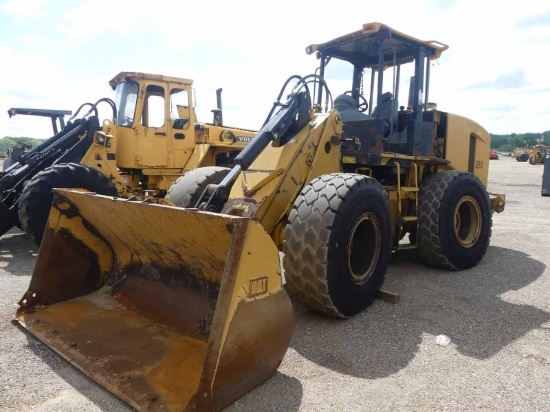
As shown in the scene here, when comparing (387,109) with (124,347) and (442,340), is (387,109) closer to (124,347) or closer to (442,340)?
(442,340)

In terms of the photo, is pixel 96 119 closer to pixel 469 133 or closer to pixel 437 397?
pixel 469 133

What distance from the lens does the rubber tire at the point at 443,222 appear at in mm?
5355

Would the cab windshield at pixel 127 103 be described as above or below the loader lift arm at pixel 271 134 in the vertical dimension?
above

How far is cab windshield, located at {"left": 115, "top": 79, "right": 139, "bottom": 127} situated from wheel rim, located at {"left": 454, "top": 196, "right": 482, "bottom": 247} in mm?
6446

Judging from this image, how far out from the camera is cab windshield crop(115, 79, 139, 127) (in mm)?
9039

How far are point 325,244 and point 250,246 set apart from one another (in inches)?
41.1

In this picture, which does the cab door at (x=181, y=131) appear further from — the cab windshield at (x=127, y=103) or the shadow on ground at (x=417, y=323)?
the shadow on ground at (x=417, y=323)

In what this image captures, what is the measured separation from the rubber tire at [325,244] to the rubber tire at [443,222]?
5.79 feet

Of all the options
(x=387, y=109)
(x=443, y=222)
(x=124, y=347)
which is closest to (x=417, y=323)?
(x=443, y=222)

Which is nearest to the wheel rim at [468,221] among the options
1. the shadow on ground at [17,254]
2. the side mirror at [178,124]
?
the shadow on ground at [17,254]

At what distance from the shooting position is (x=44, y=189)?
247 inches

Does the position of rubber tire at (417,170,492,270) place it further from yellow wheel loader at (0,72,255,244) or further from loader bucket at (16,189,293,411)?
yellow wheel loader at (0,72,255,244)

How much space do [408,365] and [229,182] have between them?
2.20 metres

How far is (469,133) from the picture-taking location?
667 cm
